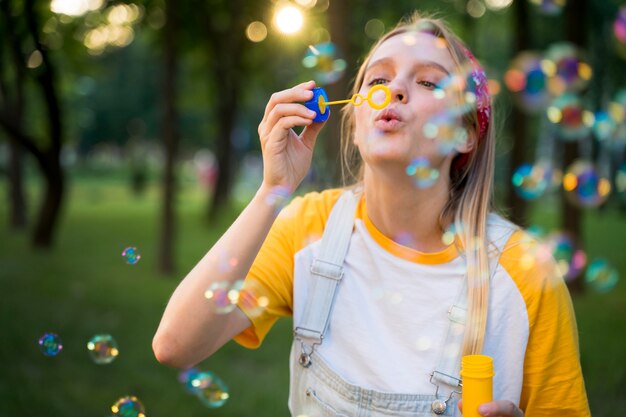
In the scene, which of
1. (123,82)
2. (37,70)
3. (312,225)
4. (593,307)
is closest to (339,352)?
(312,225)

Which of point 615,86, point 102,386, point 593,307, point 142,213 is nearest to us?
point 102,386

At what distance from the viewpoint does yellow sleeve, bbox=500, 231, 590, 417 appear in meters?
1.67

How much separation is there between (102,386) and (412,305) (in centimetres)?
326

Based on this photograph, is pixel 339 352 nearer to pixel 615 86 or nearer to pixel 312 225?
pixel 312 225

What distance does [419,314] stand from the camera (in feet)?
5.67

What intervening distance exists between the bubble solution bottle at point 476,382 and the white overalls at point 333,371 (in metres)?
0.23

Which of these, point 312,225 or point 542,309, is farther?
point 312,225

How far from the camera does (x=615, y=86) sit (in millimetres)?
14617

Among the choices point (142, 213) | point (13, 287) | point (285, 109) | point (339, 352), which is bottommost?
point (142, 213)

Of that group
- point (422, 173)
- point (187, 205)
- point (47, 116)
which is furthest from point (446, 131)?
point (187, 205)

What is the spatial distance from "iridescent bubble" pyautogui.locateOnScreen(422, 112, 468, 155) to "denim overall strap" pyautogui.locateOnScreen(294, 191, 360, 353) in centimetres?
33

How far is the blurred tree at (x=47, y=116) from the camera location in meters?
8.57

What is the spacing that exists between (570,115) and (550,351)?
1932mm

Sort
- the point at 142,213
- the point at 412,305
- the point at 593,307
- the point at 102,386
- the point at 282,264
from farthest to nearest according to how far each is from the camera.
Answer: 1. the point at 142,213
2. the point at 593,307
3. the point at 102,386
4. the point at 282,264
5. the point at 412,305
